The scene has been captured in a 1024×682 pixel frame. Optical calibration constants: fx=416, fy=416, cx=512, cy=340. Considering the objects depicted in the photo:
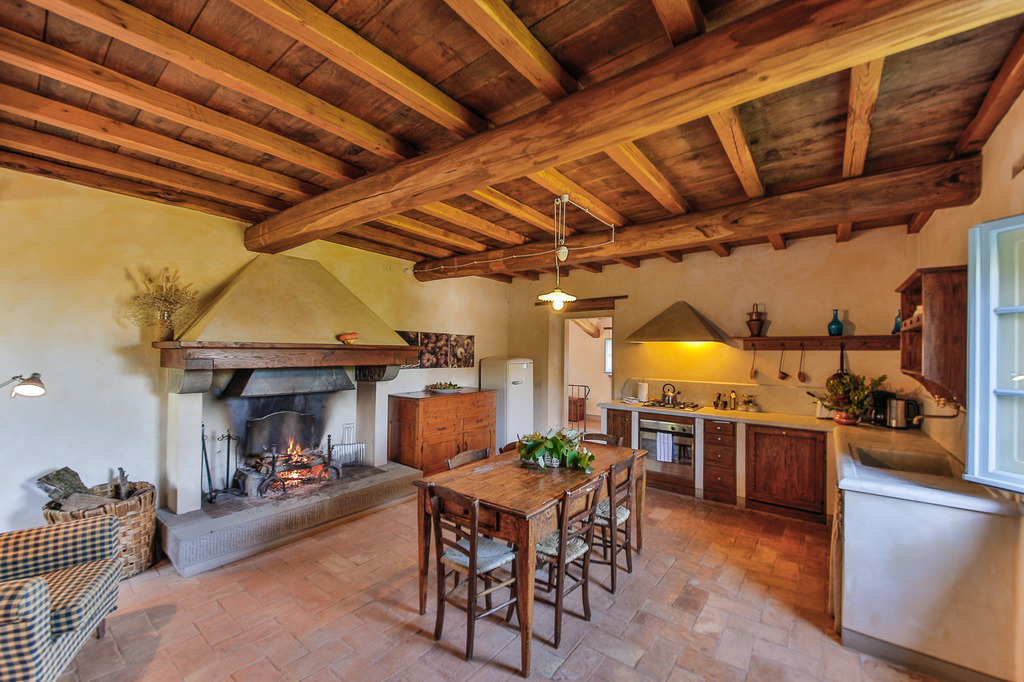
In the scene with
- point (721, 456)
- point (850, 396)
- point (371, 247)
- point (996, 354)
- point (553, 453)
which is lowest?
point (721, 456)

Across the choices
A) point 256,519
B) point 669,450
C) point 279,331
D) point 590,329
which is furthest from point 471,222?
point 590,329

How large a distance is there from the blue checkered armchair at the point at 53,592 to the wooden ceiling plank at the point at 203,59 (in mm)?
2315

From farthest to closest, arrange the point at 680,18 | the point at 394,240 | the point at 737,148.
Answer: the point at 394,240 < the point at 737,148 < the point at 680,18

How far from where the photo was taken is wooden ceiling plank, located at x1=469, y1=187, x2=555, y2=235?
10.7ft

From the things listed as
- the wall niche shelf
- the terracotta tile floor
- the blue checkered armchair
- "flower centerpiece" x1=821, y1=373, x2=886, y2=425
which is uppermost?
the wall niche shelf

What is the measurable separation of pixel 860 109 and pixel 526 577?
2.90 m

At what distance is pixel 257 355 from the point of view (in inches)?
136

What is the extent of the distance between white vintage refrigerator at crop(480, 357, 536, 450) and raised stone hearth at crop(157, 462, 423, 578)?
212 centimetres

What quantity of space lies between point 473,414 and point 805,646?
4.03 meters

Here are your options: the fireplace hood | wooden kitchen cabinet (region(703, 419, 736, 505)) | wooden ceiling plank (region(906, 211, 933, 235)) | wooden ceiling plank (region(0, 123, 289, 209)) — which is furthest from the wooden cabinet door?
wooden ceiling plank (region(0, 123, 289, 209))

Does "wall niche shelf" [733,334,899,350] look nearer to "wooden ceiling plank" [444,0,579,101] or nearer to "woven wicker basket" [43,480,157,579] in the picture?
"wooden ceiling plank" [444,0,579,101]

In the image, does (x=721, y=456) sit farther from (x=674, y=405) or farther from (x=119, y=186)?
(x=119, y=186)

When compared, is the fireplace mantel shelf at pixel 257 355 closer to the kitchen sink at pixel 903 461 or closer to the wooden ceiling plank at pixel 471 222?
the wooden ceiling plank at pixel 471 222

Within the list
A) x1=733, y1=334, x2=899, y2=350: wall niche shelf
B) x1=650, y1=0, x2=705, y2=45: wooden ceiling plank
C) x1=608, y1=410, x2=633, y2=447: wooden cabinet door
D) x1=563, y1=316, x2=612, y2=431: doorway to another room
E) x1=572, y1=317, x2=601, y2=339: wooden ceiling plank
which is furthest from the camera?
x1=563, y1=316, x2=612, y2=431: doorway to another room
